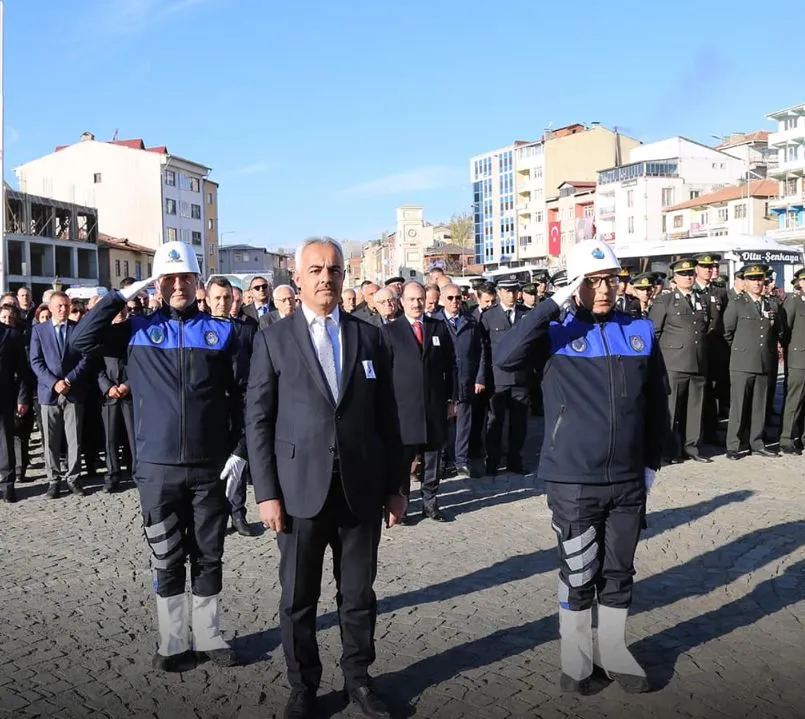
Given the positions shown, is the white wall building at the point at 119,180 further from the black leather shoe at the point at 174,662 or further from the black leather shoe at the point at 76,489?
the black leather shoe at the point at 174,662

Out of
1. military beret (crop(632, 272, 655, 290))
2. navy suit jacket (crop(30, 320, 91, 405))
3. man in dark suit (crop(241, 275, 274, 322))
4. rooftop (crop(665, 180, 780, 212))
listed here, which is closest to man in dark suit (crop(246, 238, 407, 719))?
navy suit jacket (crop(30, 320, 91, 405))

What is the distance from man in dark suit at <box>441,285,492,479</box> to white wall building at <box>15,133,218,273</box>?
242 ft

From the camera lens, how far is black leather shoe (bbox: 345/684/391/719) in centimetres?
439

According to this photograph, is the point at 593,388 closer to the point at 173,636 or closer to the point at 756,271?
the point at 173,636

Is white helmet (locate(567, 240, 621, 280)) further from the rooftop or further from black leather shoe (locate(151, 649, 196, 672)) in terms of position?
the rooftop

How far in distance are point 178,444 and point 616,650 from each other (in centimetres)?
255

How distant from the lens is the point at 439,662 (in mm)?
5109

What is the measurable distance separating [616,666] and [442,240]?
15315 centimetres

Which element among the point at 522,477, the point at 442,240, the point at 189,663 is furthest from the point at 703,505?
the point at 442,240

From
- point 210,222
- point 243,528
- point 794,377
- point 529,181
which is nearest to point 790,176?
point 529,181

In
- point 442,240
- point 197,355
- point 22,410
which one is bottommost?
point 22,410

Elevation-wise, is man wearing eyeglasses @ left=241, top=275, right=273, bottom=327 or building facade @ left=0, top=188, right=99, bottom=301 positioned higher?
building facade @ left=0, top=188, right=99, bottom=301

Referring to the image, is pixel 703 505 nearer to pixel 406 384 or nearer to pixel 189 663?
pixel 406 384

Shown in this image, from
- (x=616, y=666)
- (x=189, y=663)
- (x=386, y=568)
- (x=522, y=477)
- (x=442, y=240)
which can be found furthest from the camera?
(x=442, y=240)
